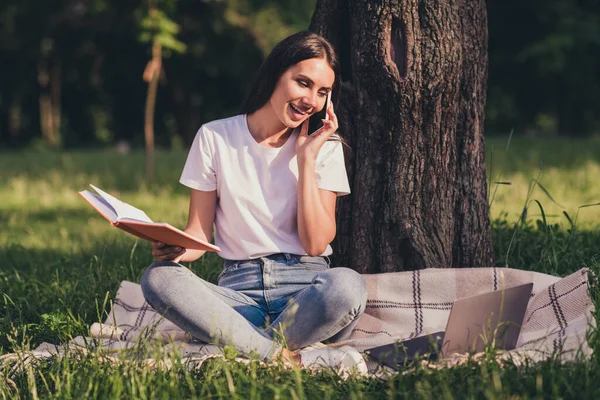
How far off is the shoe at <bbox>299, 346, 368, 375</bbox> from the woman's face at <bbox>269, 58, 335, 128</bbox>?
99 cm

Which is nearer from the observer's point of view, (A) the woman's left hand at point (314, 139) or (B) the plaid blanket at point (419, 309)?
(B) the plaid blanket at point (419, 309)

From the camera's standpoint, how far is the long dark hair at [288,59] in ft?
11.1

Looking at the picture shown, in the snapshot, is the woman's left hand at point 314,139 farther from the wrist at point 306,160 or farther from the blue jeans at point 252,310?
the blue jeans at point 252,310

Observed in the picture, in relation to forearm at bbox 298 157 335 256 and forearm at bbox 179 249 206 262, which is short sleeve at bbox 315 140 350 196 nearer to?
forearm at bbox 298 157 335 256

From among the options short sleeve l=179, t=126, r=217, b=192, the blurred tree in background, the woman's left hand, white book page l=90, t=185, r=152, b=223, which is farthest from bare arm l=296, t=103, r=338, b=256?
the blurred tree in background

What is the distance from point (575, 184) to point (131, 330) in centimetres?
558

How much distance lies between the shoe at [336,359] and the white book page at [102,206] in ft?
2.92

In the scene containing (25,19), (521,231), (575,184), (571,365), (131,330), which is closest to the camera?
(571,365)

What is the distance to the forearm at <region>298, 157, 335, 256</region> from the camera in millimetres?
3270

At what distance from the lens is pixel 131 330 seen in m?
3.57

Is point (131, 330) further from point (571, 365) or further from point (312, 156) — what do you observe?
point (571, 365)

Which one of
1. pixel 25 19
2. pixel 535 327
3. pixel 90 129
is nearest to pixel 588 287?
pixel 535 327

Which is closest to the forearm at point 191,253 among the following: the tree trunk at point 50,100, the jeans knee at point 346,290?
the jeans knee at point 346,290

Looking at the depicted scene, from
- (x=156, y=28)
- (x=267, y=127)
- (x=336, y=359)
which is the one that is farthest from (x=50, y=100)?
(x=336, y=359)
